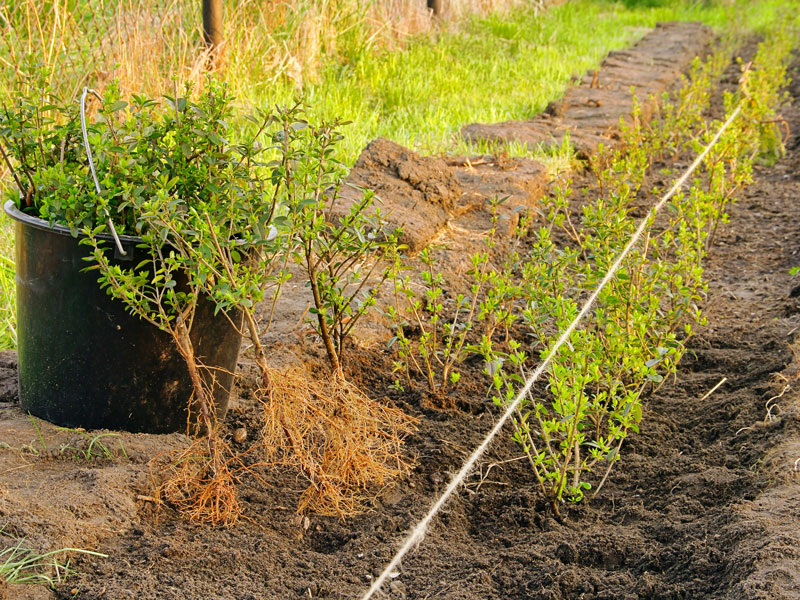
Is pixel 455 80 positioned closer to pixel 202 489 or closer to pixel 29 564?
pixel 202 489

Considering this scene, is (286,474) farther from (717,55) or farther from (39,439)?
(717,55)

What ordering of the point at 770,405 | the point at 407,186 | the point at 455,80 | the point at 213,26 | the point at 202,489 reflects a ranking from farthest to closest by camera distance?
the point at 455,80 < the point at 213,26 < the point at 407,186 < the point at 770,405 < the point at 202,489

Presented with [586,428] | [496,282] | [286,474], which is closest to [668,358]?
[586,428]

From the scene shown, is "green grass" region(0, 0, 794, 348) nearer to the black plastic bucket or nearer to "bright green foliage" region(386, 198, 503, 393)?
the black plastic bucket

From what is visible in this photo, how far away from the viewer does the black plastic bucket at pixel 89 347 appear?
229cm

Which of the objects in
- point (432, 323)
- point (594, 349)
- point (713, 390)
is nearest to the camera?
point (594, 349)

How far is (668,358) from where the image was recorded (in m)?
2.66

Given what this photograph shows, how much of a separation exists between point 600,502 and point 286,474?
845 mm

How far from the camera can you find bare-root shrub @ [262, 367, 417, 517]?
7.10 feet

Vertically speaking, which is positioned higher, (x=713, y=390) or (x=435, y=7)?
(x=435, y=7)

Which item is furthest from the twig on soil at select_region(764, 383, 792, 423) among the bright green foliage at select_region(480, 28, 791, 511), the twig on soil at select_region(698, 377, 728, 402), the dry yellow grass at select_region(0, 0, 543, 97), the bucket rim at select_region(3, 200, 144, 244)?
the dry yellow grass at select_region(0, 0, 543, 97)

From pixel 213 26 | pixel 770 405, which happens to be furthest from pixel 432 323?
pixel 213 26

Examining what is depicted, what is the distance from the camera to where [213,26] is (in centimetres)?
552

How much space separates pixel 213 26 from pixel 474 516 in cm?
423
